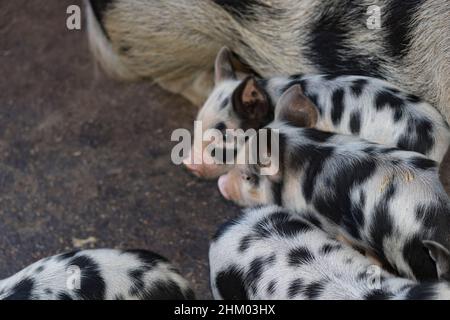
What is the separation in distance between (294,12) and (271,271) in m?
1.13

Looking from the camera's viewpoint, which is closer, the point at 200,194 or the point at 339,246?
the point at 339,246

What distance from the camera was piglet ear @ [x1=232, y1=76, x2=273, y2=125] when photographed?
3539mm

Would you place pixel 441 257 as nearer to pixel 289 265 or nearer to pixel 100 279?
pixel 289 265

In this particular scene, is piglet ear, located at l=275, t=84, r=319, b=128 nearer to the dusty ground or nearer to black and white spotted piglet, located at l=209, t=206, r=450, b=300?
black and white spotted piglet, located at l=209, t=206, r=450, b=300

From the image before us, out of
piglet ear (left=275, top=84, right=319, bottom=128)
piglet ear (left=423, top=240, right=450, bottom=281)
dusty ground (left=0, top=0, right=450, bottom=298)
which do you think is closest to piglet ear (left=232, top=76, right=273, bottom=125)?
piglet ear (left=275, top=84, right=319, bottom=128)

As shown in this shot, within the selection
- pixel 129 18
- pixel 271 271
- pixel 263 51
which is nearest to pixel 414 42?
pixel 263 51

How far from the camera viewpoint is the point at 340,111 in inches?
136

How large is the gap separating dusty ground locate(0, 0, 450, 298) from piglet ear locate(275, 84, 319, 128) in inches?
31.1

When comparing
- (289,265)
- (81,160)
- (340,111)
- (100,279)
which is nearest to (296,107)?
(340,111)

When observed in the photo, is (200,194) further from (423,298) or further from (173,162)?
(423,298)

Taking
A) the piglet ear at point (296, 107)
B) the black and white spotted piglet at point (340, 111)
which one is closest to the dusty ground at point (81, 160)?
the black and white spotted piglet at point (340, 111)

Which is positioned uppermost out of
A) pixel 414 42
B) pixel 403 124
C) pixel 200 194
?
pixel 414 42

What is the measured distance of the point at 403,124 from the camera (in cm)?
328

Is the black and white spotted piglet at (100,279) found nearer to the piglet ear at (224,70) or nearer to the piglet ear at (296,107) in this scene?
the piglet ear at (296,107)
